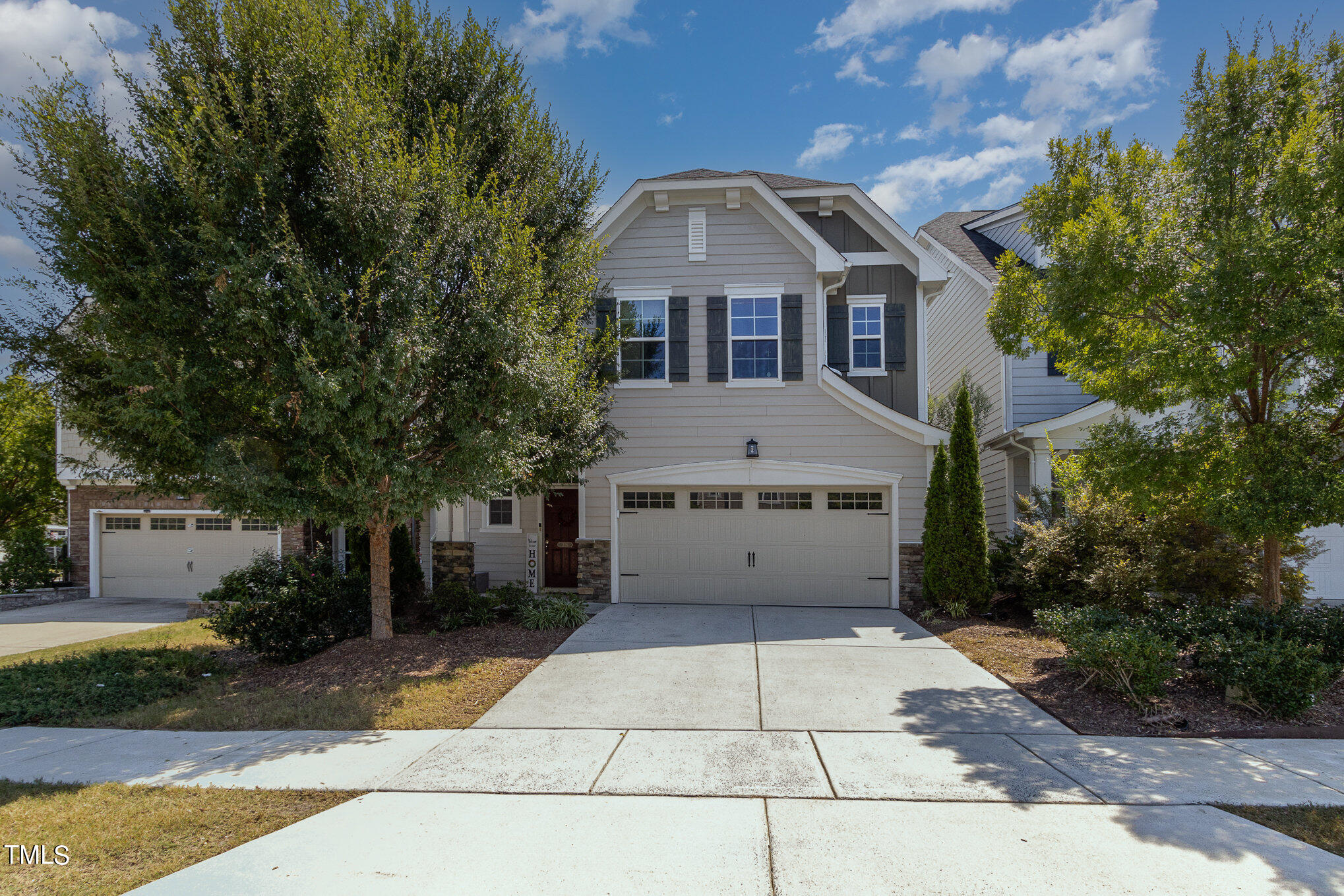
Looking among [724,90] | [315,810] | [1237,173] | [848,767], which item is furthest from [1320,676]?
[724,90]

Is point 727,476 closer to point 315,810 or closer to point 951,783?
point 951,783

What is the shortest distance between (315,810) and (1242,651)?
7.53m

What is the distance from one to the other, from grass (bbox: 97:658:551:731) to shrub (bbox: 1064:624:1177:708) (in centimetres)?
567

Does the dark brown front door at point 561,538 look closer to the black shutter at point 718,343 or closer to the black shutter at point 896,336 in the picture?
the black shutter at point 718,343

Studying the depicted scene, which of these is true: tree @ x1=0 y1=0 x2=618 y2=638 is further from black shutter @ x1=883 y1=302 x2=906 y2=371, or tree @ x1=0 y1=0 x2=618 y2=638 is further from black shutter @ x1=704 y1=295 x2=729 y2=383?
black shutter @ x1=883 y1=302 x2=906 y2=371

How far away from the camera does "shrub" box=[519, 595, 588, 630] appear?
31.2ft

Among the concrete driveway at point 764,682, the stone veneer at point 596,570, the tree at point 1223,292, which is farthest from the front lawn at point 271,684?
the tree at point 1223,292

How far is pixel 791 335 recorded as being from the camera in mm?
11500

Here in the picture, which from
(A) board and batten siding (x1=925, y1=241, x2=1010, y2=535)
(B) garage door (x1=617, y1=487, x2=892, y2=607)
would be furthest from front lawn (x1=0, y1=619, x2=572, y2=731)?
(A) board and batten siding (x1=925, y1=241, x2=1010, y2=535)

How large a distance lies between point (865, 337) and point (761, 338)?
1.99 meters

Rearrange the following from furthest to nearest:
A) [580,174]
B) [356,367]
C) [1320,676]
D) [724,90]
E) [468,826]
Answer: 1. [724,90]
2. [580,174]
3. [356,367]
4. [1320,676]
5. [468,826]

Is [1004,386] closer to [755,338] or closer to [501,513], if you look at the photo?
[755,338]

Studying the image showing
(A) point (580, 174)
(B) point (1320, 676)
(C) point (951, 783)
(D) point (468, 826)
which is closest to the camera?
(D) point (468, 826)

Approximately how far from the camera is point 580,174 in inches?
390
